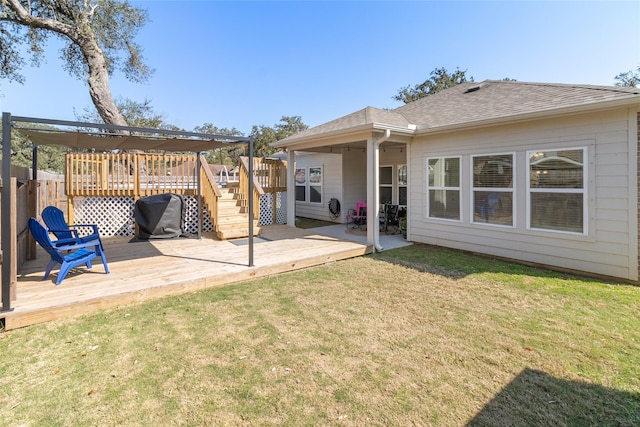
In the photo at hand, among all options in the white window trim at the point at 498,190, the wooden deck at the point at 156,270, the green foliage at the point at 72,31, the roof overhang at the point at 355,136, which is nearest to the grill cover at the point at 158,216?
the wooden deck at the point at 156,270

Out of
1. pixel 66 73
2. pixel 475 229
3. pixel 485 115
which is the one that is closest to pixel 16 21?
pixel 66 73

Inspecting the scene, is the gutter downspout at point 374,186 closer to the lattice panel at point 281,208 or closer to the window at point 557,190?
the window at point 557,190

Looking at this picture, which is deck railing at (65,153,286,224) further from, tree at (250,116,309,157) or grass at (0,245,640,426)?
tree at (250,116,309,157)

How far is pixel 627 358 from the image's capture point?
8.89ft

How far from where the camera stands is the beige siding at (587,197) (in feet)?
15.2

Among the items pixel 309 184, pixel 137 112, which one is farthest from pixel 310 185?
pixel 137 112

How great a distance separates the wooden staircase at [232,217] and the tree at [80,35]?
865 centimetres

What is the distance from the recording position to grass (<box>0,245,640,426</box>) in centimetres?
210

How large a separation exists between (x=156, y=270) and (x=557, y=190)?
6801 millimetres

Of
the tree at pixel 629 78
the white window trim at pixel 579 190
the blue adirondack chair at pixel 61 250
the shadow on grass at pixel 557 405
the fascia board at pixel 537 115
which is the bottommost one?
the shadow on grass at pixel 557 405

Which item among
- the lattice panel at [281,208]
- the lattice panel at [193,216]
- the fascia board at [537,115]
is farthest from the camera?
the lattice panel at [281,208]

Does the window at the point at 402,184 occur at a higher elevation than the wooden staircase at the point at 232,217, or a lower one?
higher

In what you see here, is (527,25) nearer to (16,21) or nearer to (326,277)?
(326,277)

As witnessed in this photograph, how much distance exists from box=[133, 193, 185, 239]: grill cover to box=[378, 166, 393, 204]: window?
657 centimetres
